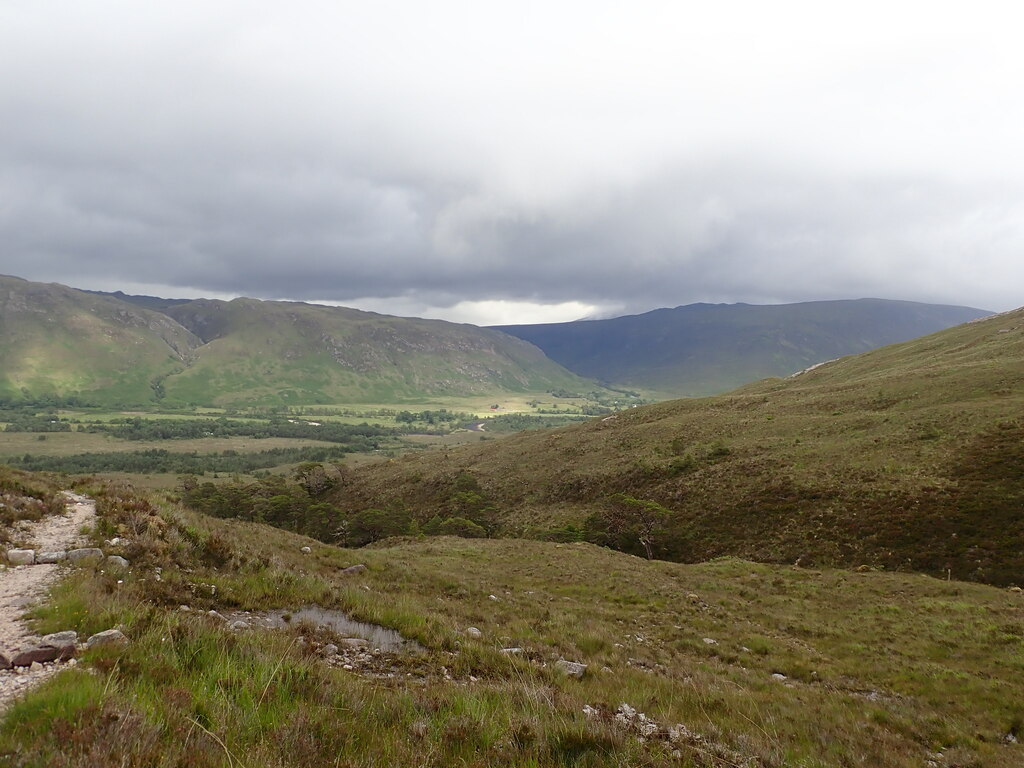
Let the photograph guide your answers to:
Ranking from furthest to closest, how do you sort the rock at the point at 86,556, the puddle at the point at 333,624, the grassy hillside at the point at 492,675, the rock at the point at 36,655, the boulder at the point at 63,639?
the rock at the point at 86,556 < the puddle at the point at 333,624 < the boulder at the point at 63,639 < the rock at the point at 36,655 < the grassy hillside at the point at 492,675

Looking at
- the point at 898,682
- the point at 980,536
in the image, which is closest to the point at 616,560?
the point at 898,682

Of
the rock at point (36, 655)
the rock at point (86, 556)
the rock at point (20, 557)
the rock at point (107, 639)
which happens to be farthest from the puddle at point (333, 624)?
the rock at point (20, 557)

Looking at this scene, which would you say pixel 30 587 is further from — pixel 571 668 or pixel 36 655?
pixel 571 668

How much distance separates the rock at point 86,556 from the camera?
433 inches

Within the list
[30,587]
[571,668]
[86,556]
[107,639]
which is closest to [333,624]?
[107,639]

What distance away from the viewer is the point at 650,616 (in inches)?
773

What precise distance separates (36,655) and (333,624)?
18.6 ft

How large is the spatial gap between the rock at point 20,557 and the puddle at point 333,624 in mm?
5049

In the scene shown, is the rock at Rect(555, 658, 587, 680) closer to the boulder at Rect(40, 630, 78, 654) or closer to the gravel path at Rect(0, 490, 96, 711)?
the boulder at Rect(40, 630, 78, 654)

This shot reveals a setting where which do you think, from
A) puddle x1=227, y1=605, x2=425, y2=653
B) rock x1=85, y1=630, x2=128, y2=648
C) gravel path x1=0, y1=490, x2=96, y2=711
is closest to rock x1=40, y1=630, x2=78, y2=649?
rock x1=85, y1=630, x2=128, y2=648

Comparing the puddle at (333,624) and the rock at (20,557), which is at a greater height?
the rock at (20,557)

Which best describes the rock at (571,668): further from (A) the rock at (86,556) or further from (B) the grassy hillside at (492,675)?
(A) the rock at (86,556)

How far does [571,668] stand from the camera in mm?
10773

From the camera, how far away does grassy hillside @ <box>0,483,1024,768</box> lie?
5.09 meters
